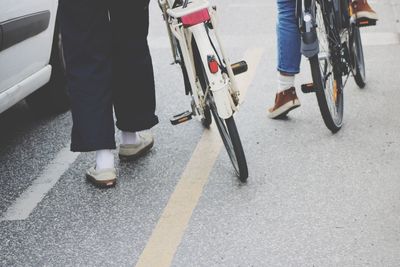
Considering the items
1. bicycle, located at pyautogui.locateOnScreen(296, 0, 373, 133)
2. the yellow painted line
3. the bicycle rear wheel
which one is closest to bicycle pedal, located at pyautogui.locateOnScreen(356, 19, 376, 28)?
bicycle, located at pyautogui.locateOnScreen(296, 0, 373, 133)

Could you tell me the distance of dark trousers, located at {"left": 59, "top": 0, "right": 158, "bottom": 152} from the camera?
3285 millimetres

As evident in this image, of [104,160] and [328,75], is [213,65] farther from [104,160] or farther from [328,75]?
[328,75]

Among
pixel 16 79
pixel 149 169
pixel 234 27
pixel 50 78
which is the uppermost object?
pixel 16 79

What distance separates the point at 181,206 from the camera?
329 cm

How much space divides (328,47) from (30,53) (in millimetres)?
1682

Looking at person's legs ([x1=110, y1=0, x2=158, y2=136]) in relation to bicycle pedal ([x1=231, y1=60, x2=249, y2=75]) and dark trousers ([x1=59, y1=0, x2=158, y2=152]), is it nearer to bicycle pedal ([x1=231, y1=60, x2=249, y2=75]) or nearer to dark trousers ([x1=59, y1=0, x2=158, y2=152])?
dark trousers ([x1=59, y1=0, x2=158, y2=152])

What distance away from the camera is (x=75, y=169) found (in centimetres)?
382

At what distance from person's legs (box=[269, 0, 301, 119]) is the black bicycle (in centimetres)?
14

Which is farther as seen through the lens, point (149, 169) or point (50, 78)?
point (50, 78)

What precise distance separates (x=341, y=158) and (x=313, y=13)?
78 cm

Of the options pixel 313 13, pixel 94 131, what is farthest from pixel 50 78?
pixel 313 13

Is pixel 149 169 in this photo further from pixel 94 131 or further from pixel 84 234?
pixel 84 234

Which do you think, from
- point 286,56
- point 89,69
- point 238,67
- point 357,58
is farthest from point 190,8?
point 357,58

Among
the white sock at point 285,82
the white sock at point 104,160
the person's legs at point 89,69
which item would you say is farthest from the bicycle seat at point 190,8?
the white sock at point 285,82
